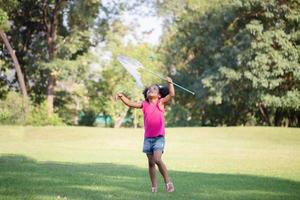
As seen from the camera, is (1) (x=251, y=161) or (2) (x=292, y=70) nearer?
(1) (x=251, y=161)

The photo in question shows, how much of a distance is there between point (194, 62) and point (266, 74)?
12030 millimetres

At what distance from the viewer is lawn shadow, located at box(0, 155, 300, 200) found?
9898 millimetres

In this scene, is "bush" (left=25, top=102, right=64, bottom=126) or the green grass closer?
the green grass

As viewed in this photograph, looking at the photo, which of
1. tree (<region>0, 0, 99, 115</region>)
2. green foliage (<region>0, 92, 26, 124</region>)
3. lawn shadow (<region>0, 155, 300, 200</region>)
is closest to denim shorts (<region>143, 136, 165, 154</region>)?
lawn shadow (<region>0, 155, 300, 200</region>)

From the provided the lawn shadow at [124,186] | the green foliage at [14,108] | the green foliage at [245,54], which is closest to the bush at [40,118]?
the green foliage at [14,108]

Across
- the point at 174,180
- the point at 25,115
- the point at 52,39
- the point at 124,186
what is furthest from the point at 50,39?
the point at 124,186

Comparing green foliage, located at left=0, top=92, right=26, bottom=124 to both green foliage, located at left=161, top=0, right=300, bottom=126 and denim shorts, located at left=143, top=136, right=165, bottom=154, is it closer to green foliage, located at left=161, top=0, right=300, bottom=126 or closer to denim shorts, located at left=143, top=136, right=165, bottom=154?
green foliage, located at left=161, top=0, right=300, bottom=126

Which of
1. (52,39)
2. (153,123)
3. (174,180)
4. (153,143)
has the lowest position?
(174,180)

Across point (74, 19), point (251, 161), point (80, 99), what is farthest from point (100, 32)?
point (251, 161)

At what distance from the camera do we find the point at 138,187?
1134 cm

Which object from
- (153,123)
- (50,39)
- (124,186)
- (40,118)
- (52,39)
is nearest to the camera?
(153,123)

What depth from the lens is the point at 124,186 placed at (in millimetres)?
11453

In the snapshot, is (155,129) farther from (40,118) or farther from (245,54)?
(40,118)

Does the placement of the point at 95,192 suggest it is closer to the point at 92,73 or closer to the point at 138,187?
the point at 138,187
